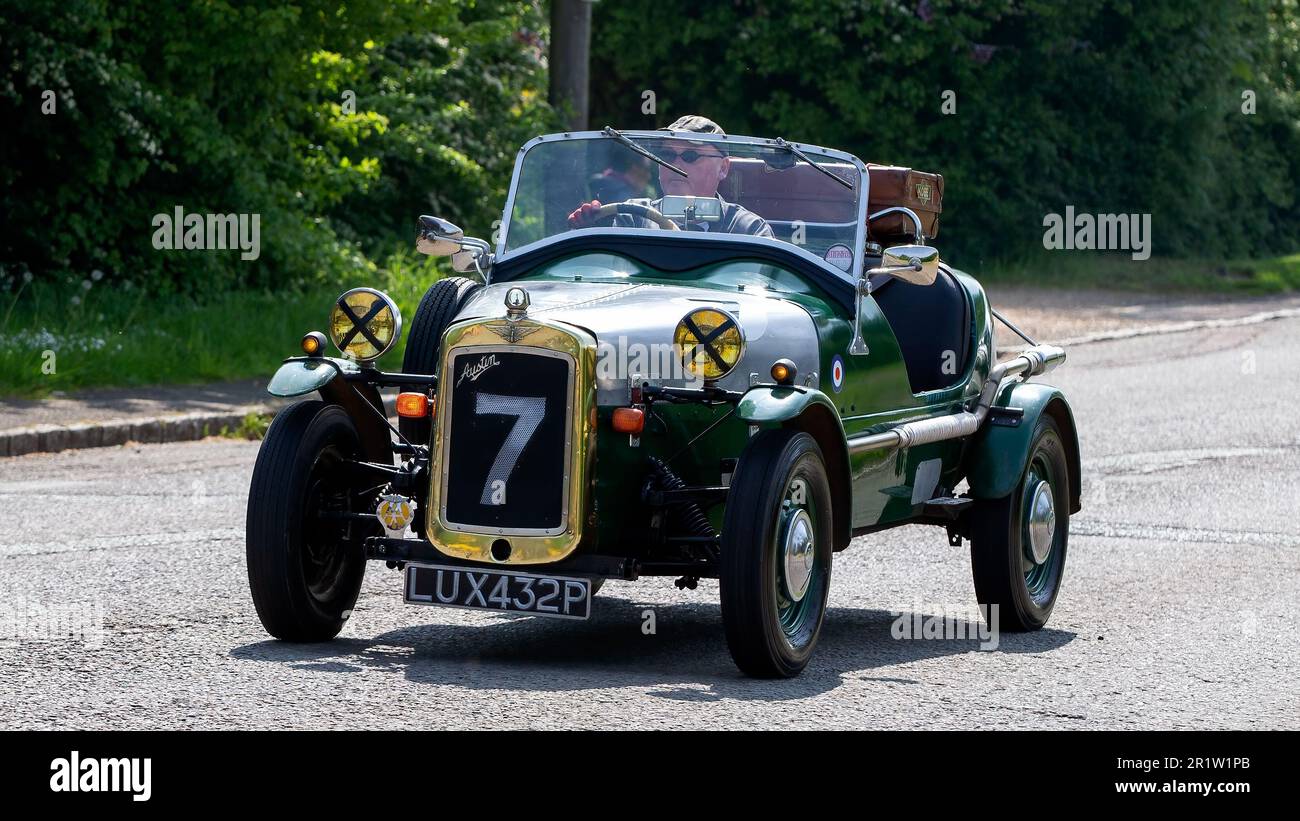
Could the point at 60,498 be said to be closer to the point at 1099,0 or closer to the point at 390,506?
the point at 390,506

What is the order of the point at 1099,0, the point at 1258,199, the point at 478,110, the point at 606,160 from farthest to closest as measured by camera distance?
1. the point at 1258,199
2. the point at 1099,0
3. the point at 478,110
4. the point at 606,160

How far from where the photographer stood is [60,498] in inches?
441

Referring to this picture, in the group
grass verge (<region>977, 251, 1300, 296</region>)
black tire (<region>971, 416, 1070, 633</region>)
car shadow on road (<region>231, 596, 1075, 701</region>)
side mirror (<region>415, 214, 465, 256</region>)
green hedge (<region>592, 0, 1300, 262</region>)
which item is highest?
green hedge (<region>592, 0, 1300, 262</region>)

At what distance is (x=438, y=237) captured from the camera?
7816 millimetres

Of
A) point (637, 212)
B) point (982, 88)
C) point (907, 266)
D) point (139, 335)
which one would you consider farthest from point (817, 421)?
point (982, 88)

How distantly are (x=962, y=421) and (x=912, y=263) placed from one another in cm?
98

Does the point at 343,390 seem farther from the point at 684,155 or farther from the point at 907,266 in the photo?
the point at 907,266

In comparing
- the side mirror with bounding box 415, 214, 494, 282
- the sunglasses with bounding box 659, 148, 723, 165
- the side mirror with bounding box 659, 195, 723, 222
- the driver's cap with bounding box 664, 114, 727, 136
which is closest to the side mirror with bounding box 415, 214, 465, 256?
the side mirror with bounding box 415, 214, 494, 282

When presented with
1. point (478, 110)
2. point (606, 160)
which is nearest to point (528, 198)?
point (606, 160)

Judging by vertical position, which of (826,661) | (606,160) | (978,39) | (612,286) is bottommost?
(826,661)

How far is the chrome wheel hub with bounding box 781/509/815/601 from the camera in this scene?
671cm

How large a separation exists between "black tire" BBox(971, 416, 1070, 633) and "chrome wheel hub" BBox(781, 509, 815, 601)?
1498mm

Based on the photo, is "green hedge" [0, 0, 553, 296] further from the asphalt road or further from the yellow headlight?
the yellow headlight
